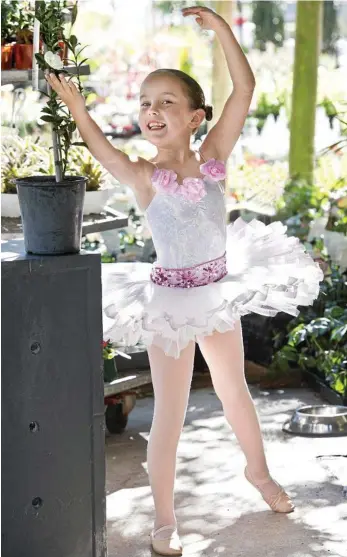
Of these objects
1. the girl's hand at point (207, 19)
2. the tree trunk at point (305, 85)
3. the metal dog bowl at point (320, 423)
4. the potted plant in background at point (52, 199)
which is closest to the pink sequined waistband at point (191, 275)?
the potted plant in background at point (52, 199)

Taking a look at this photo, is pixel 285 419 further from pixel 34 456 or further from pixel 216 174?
pixel 34 456

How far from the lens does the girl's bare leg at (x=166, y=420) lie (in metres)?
3.76

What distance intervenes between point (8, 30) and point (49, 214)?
1.57 m

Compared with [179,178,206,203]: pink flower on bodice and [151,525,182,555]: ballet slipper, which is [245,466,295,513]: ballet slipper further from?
[179,178,206,203]: pink flower on bodice

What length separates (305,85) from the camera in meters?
6.72

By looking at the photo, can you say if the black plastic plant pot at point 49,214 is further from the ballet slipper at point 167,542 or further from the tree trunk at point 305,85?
the tree trunk at point 305,85

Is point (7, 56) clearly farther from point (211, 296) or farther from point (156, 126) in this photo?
point (211, 296)

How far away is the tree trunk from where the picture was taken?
6.71 meters

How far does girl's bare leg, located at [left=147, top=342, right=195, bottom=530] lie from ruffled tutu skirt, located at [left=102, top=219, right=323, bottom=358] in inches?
3.2

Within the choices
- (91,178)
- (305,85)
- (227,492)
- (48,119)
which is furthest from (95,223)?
(305,85)

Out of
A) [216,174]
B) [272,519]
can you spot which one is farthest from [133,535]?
[216,174]

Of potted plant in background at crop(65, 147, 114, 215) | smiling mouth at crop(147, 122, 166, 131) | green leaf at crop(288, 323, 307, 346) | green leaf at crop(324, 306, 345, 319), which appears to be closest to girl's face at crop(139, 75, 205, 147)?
smiling mouth at crop(147, 122, 166, 131)

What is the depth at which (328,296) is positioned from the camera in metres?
5.65

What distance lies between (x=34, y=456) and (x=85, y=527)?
291 mm
